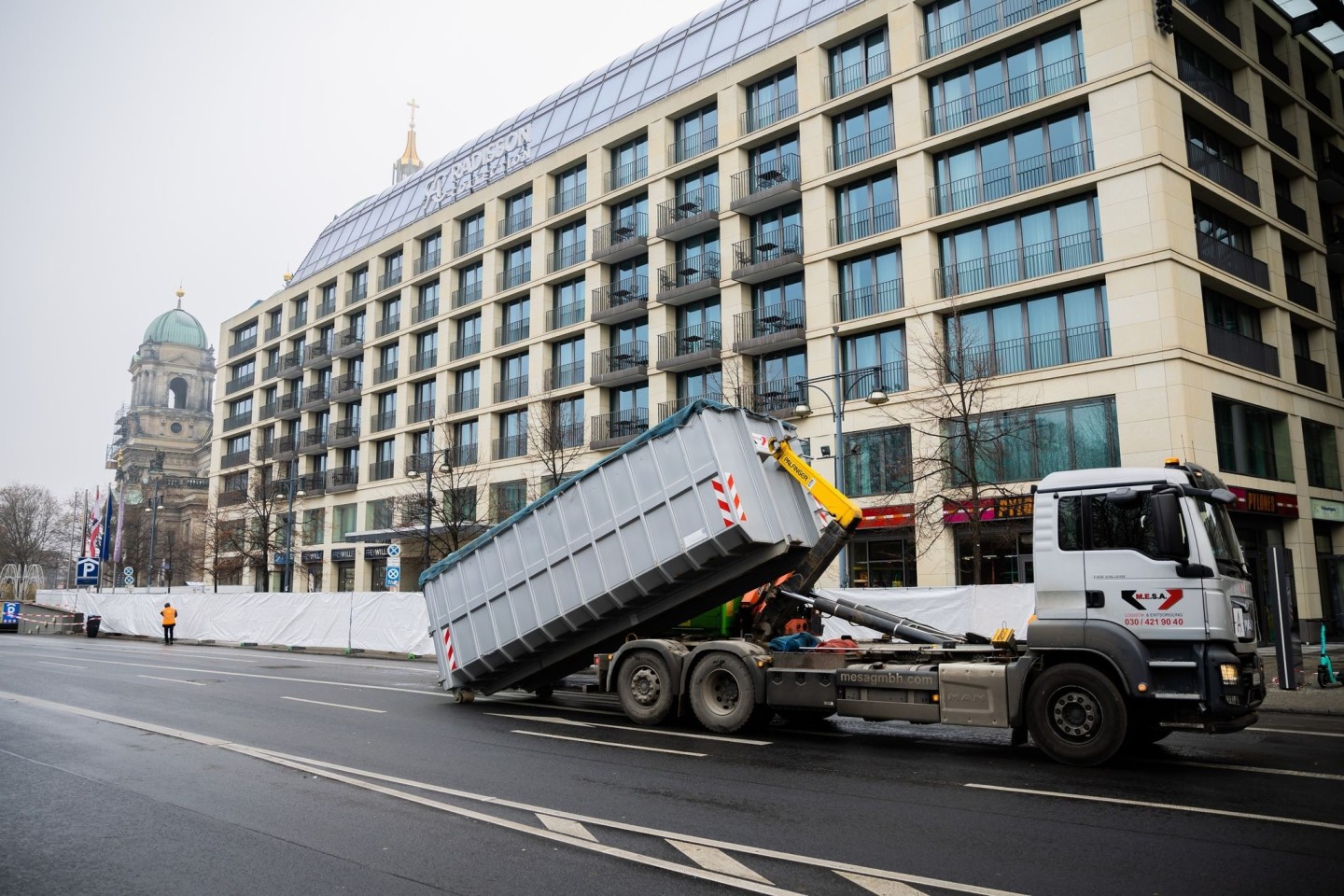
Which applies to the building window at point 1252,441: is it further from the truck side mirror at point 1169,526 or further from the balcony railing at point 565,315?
the balcony railing at point 565,315

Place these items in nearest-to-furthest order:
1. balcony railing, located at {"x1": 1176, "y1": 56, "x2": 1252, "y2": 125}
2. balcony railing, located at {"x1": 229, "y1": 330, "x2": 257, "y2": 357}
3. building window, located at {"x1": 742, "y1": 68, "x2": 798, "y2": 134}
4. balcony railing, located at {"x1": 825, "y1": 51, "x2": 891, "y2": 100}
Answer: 1. balcony railing, located at {"x1": 1176, "y1": 56, "x2": 1252, "y2": 125}
2. balcony railing, located at {"x1": 825, "y1": 51, "x2": 891, "y2": 100}
3. building window, located at {"x1": 742, "y1": 68, "x2": 798, "y2": 134}
4. balcony railing, located at {"x1": 229, "y1": 330, "x2": 257, "y2": 357}

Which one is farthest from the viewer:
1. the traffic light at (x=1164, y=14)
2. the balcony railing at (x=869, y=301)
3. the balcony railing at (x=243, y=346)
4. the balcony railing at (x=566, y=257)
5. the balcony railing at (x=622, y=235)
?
the balcony railing at (x=243, y=346)

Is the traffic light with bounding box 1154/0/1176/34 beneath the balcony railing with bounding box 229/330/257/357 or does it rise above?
beneath

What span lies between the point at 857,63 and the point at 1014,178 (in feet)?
27.3

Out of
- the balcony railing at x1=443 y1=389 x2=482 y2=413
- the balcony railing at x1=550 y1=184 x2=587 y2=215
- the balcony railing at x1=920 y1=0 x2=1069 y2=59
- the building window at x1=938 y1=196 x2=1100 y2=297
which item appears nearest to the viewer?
the building window at x1=938 y1=196 x2=1100 y2=297

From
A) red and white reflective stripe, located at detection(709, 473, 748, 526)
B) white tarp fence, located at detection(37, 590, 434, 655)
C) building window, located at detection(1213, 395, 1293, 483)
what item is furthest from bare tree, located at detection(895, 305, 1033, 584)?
white tarp fence, located at detection(37, 590, 434, 655)

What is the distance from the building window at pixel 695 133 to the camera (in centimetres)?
3875

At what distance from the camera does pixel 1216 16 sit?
98.3 feet

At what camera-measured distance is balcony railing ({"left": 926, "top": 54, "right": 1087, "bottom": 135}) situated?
28.3m

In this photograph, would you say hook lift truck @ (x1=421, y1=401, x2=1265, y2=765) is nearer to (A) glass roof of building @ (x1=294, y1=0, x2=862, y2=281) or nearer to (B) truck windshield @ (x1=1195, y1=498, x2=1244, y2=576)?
(B) truck windshield @ (x1=1195, y1=498, x2=1244, y2=576)

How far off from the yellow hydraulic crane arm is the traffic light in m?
22.8

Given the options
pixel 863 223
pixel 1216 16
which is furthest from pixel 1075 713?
pixel 1216 16

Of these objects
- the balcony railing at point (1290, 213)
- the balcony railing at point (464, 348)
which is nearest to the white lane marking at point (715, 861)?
the balcony railing at point (1290, 213)

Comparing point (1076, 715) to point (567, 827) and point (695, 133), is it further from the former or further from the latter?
point (695, 133)
